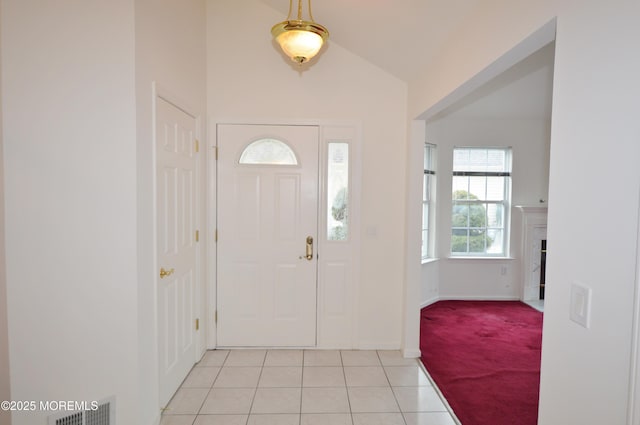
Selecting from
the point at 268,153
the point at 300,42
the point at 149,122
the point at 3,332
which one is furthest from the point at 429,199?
the point at 3,332

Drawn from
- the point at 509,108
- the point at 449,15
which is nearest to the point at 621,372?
the point at 449,15

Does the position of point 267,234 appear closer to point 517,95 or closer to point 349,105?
point 349,105

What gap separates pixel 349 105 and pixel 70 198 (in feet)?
7.85

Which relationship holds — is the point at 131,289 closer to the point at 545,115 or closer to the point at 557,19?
the point at 557,19

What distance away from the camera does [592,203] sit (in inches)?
42.7

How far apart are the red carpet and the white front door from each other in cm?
134

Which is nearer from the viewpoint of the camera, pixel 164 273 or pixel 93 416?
pixel 93 416

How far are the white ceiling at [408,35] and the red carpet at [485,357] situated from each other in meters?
2.63

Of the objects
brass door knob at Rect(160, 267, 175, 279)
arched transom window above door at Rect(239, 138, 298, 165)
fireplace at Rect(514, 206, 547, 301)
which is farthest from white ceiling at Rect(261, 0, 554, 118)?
brass door knob at Rect(160, 267, 175, 279)

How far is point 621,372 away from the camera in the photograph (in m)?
0.97

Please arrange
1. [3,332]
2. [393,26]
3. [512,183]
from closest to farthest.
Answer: [3,332] < [393,26] < [512,183]

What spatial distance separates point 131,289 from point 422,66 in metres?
2.70

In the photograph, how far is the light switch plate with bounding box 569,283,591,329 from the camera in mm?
1094

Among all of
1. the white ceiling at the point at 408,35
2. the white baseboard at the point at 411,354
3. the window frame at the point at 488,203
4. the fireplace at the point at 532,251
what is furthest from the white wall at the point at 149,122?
the fireplace at the point at 532,251
